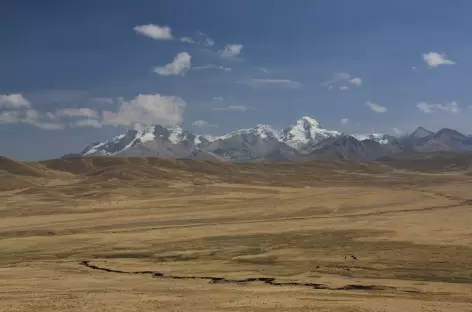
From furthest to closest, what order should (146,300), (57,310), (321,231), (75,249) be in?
(321,231) → (75,249) → (146,300) → (57,310)

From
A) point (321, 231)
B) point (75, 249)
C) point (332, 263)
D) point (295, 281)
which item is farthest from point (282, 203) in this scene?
point (295, 281)

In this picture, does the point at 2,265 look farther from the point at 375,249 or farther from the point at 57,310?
the point at 375,249

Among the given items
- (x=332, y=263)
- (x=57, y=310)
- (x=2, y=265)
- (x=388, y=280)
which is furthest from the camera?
(x=2, y=265)

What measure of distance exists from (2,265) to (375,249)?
4623 centimetres

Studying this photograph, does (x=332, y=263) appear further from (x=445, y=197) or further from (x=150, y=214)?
(x=445, y=197)

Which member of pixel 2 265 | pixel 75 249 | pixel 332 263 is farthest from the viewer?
pixel 75 249

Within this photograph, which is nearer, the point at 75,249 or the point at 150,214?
the point at 75,249

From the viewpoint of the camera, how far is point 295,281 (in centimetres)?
5381

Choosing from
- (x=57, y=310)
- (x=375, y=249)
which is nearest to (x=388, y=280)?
(x=375, y=249)

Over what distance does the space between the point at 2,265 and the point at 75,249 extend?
13671mm

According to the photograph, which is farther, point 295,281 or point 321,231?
point 321,231

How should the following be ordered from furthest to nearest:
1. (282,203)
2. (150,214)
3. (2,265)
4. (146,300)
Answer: (282,203) → (150,214) → (2,265) → (146,300)

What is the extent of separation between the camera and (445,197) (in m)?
155

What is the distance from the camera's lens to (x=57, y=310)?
40938 millimetres
